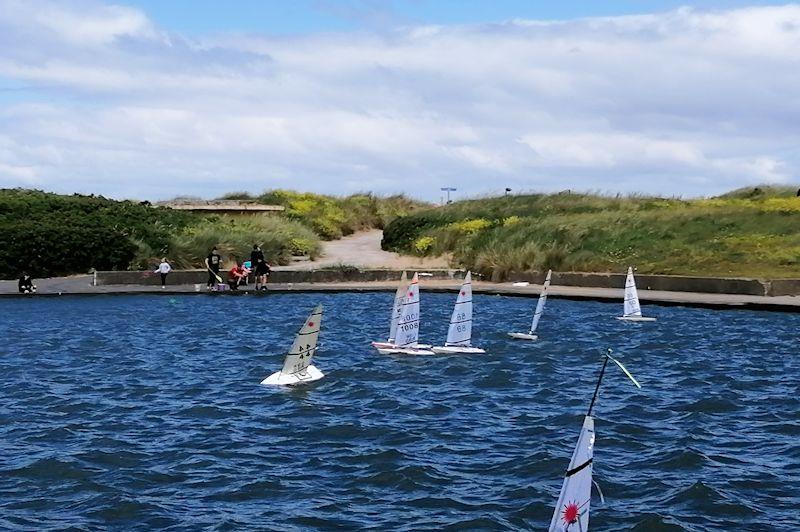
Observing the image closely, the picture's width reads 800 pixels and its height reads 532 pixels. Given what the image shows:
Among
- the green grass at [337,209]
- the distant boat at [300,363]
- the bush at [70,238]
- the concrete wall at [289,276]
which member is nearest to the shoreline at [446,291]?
the concrete wall at [289,276]

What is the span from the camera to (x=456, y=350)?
1152 inches

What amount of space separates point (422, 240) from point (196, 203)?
766 inches

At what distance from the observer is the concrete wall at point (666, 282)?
41094mm

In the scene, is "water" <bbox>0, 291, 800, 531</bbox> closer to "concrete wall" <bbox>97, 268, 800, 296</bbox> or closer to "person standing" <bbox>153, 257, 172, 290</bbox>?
"concrete wall" <bbox>97, 268, 800, 296</bbox>

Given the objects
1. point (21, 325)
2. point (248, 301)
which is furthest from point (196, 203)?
point (21, 325)

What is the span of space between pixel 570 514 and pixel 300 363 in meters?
14.8

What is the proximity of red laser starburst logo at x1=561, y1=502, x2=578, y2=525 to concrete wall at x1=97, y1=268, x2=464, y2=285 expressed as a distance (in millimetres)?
41136

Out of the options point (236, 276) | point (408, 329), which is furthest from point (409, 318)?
point (236, 276)

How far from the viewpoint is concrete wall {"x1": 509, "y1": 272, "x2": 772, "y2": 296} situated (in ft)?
135

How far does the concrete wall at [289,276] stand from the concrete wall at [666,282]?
5460mm

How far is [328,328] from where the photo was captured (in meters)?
36.2

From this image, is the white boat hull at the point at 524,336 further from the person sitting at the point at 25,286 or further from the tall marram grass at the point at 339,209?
the tall marram grass at the point at 339,209

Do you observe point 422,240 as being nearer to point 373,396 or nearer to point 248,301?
point 248,301

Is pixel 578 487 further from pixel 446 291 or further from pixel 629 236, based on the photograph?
pixel 629 236
